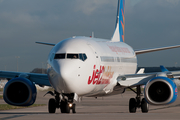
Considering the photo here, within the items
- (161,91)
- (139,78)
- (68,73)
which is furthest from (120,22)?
(68,73)

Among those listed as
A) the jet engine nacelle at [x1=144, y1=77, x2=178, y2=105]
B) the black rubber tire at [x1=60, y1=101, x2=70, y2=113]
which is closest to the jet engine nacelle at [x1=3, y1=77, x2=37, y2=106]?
the black rubber tire at [x1=60, y1=101, x2=70, y2=113]

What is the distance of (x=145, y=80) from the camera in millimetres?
23953

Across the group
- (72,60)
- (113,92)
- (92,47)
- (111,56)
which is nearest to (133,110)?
(113,92)

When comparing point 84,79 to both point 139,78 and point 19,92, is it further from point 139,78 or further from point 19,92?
point 139,78

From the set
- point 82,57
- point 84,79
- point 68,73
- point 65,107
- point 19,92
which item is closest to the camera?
point 68,73

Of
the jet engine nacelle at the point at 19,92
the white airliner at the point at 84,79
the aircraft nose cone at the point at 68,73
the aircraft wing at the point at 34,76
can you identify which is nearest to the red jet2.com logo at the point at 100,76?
the white airliner at the point at 84,79

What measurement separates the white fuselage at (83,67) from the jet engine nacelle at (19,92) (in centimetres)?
355

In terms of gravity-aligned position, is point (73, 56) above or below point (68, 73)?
above

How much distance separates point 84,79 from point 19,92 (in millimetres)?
5557

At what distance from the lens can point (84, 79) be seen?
19344 millimetres

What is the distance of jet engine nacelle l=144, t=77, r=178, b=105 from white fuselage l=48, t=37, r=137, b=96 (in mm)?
2671

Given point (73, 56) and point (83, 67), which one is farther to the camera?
point (73, 56)

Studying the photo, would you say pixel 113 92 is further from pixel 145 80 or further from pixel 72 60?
pixel 72 60

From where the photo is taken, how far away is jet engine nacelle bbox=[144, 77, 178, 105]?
21.2m
